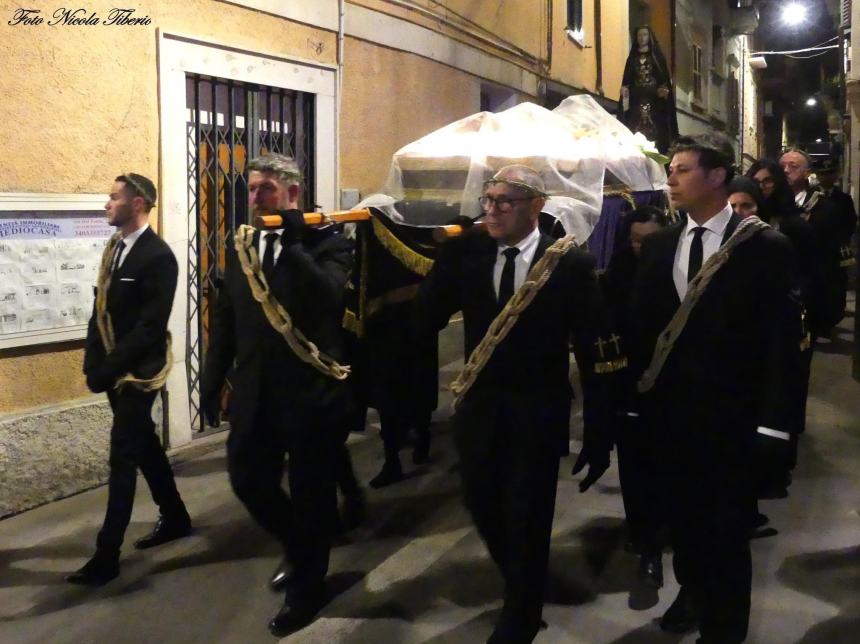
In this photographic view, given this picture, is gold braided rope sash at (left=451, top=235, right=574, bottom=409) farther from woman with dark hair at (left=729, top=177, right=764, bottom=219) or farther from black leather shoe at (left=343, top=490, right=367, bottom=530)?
black leather shoe at (left=343, top=490, right=367, bottom=530)

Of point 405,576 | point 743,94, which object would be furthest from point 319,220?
point 743,94

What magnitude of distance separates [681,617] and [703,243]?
5.18 feet

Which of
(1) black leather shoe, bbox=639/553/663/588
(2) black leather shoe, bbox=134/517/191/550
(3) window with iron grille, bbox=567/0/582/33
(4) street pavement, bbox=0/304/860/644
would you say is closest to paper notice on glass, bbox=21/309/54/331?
(4) street pavement, bbox=0/304/860/644

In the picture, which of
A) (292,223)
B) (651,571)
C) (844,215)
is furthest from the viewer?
(844,215)

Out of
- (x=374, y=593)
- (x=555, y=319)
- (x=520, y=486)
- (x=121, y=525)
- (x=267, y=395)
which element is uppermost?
(x=555, y=319)

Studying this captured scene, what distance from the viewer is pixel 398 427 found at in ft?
19.9

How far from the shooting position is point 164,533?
16.8ft

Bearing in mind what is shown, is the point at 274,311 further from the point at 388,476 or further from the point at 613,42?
the point at 613,42

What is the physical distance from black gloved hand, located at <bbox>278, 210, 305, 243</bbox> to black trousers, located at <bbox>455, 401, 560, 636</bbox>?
3.22 feet

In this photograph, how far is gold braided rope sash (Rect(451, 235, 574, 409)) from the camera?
141 inches

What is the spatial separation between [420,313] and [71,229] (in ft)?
9.64

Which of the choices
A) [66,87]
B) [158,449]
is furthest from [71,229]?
[158,449]

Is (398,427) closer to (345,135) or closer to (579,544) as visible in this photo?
(579,544)

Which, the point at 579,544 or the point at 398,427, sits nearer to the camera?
the point at 579,544
